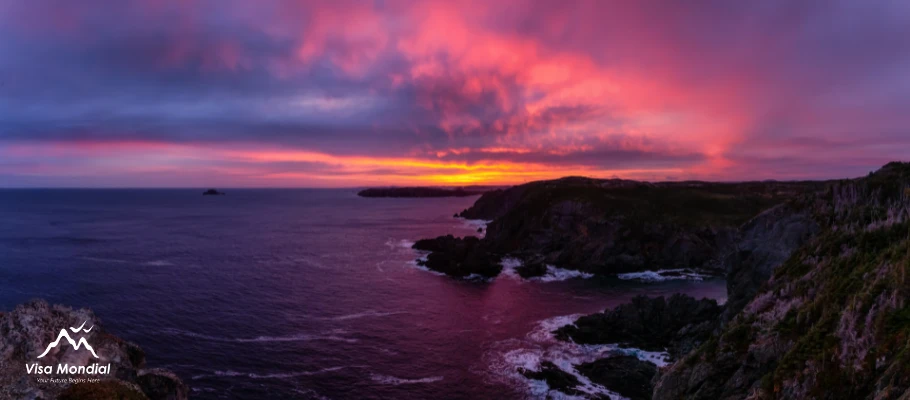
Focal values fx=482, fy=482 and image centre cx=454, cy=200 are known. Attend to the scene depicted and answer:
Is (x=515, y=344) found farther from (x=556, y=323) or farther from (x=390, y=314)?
(x=390, y=314)

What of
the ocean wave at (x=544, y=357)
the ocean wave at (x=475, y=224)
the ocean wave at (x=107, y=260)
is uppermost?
the ocean wave at (x=475, y=224)

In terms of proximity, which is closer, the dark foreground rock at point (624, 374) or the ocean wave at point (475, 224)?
the dark foreground rock at point (624, 374)

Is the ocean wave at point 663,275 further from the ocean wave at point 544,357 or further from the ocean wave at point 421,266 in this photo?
the ocean wave at point 544,357

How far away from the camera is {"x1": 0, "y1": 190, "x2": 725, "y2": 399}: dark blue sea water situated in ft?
126

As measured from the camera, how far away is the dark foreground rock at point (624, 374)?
34.7 metres

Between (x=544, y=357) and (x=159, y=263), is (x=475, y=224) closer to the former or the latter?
(x=159, y=263)

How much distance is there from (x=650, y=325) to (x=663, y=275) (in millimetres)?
33157

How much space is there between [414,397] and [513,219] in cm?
7512

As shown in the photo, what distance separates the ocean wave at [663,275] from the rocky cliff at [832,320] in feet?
142

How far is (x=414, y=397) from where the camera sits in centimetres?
3525

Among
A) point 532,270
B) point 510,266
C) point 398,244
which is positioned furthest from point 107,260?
point 532,270

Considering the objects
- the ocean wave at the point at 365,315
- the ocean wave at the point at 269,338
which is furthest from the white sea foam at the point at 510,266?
the ocean wave at the point at 269,338

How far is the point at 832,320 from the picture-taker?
1822 centimetres

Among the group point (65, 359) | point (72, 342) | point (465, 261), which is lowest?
point (465, 261)
